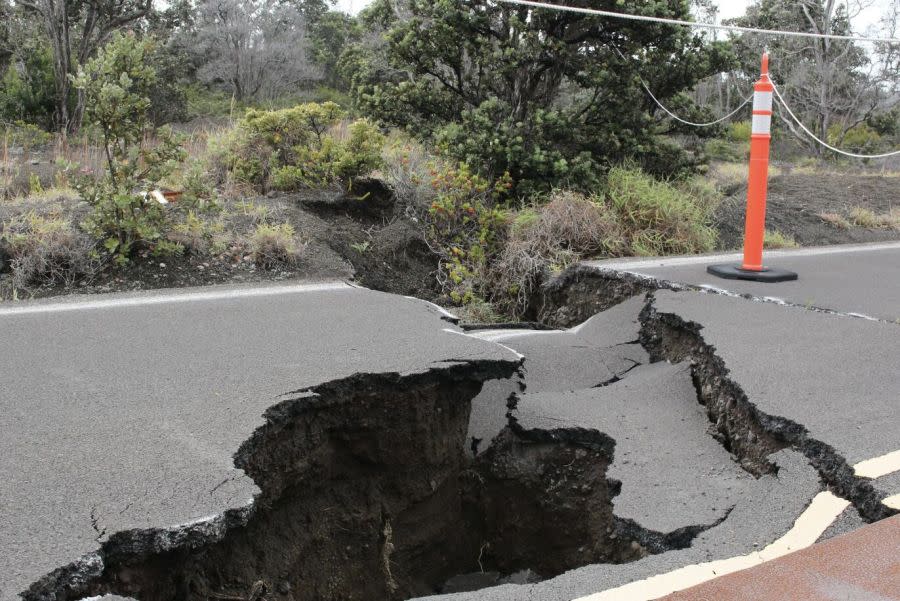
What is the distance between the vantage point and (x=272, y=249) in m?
7.18

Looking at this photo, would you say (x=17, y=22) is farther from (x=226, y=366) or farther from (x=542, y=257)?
(x=226, y=366)

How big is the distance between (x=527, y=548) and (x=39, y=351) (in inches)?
113

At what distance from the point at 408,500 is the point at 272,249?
3435mm

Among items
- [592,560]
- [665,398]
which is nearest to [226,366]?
[592,560]

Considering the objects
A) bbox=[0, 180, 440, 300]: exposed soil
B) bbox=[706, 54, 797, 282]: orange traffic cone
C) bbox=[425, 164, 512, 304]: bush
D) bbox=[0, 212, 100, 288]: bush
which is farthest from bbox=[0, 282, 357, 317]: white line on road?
bbox=[706, 54, 797, 282]: orange traffic cone

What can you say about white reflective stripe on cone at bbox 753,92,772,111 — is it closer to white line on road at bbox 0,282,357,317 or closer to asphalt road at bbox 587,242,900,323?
asphalt road at bbox 587,242,900,323

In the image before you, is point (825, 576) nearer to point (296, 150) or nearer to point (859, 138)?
point (296, 150)

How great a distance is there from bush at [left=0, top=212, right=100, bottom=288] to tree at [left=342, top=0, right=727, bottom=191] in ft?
14.3

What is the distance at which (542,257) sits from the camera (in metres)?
8.34

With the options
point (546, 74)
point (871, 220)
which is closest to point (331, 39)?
point (546, 74)

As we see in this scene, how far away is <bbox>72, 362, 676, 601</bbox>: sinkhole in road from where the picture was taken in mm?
3570

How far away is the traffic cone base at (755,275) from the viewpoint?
6.79 metres

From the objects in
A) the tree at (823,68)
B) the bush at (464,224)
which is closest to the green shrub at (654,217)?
the bush at (464,224)

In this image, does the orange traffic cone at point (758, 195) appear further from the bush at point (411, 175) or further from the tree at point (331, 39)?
the tree at point (331, 39)
